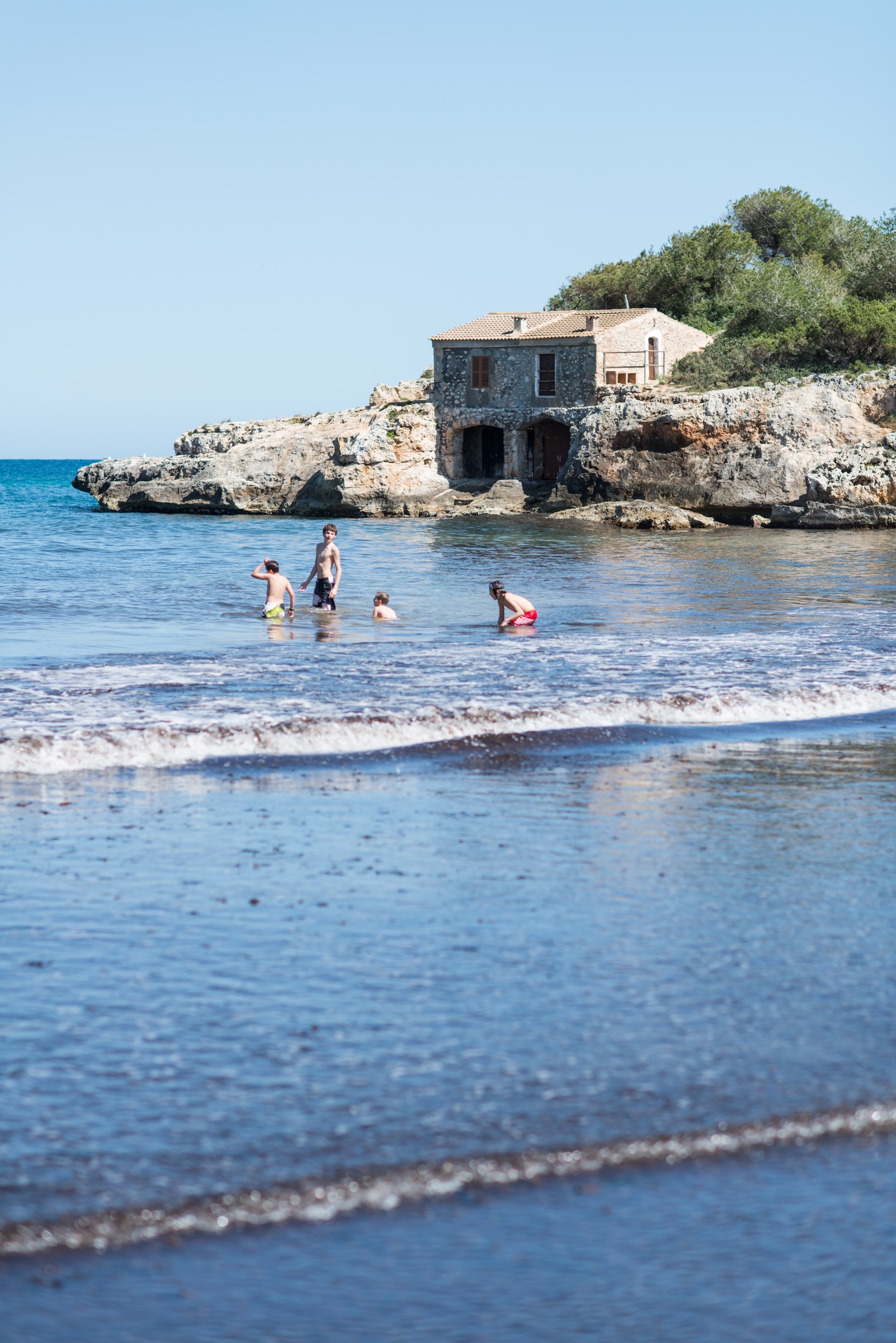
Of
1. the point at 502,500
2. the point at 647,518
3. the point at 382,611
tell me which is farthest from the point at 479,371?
the point at 382,611

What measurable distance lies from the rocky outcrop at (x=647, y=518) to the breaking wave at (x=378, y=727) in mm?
32963

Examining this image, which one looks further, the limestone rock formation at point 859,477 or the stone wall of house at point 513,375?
the stone wall of house at point 513,375

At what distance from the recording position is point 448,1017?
445 centimetres

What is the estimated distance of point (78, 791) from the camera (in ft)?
27.1

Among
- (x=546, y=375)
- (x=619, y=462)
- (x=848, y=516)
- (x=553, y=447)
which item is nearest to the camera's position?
(x=848, y=516)

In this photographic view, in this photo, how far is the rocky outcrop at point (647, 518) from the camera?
44.8 meters

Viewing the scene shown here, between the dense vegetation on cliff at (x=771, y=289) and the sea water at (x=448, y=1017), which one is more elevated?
the dense vegetation on cliff at (x=771, y=289)

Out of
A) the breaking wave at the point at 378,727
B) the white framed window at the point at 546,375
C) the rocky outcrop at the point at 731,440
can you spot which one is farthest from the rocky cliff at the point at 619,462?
the breaking wave at the point at 378,727

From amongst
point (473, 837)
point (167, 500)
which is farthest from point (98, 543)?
point (473, 837)

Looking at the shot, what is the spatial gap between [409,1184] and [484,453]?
186ft

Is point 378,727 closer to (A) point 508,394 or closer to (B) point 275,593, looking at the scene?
(B) point 275,593

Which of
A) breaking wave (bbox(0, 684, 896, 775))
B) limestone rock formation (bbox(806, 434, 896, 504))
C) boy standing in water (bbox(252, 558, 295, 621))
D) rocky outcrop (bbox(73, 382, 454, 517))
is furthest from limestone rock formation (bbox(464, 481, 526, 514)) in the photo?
breaking wave (bbox(0, 684, 896, 775))

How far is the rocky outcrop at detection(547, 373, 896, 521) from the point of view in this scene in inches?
1838

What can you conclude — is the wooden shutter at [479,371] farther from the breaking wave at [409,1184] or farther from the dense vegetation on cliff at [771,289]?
the breaking wave at [409,1184]
